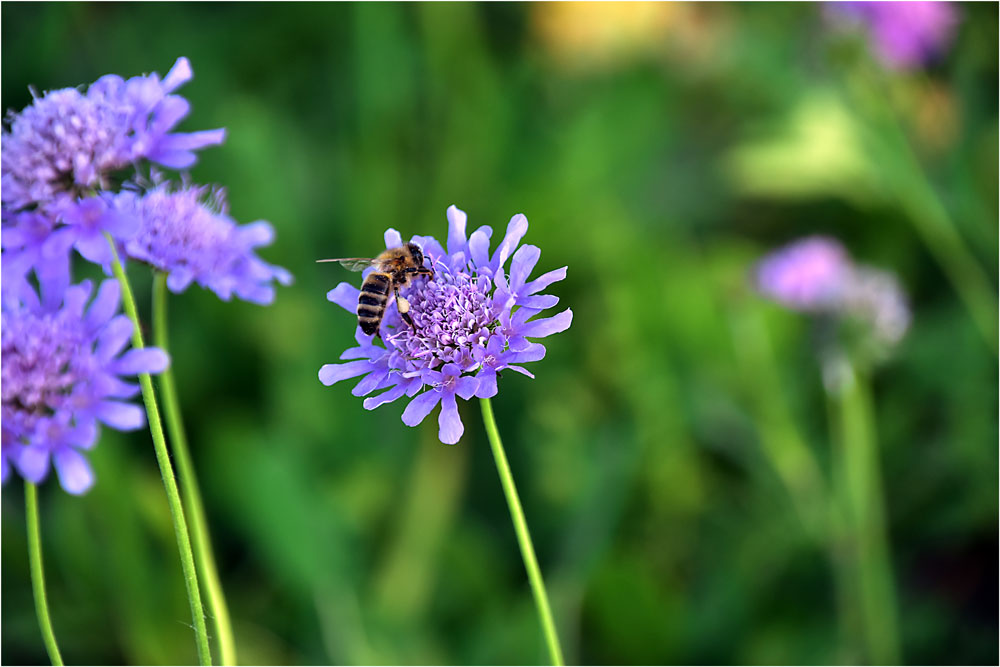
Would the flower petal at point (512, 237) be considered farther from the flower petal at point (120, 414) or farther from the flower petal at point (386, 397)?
the flower petal at point (120, 414)

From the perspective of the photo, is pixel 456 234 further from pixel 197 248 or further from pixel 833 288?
pixel 833 288

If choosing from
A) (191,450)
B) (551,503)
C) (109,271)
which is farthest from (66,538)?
(109,271)

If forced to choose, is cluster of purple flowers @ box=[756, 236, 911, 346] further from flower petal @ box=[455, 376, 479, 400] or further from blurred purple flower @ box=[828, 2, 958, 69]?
flower petal @ box=[455, 376, 479, 400]

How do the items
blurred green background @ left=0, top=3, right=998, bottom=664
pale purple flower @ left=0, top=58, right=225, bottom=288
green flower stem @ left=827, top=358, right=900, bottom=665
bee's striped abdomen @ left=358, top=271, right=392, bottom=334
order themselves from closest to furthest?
pale purple flower @ left=0, top=58, right=225, bottom=288, bee's striped abdomen @ left=358, top=271, right=392, bottom=334, green flower stem @ left=827, top=358, right=900, bottom=665, blurred green background @ left=0, top=3, right=998, bottom=664

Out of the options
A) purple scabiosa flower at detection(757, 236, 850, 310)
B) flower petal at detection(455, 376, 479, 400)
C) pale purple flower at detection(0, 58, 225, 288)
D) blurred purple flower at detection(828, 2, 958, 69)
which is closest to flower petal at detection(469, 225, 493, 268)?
flower petal at detection(455, 376, 479, 400)

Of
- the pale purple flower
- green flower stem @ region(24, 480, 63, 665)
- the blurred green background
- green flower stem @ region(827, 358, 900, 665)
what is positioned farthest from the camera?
the blurred green background

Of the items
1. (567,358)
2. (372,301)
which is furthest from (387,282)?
(567,358)

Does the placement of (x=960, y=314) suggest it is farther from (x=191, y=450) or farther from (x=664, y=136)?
(x=191, y=450)
